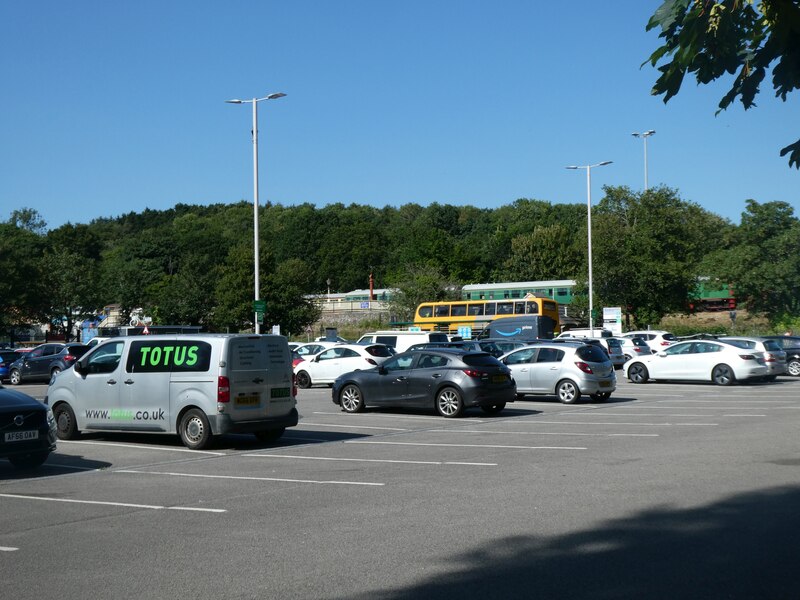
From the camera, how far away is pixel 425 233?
11638cm

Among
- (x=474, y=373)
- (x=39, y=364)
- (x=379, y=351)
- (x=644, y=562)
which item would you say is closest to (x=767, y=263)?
(x=379, y=351)

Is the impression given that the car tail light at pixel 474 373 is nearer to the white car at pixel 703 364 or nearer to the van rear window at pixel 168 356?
the van rear window at pixel 168 356

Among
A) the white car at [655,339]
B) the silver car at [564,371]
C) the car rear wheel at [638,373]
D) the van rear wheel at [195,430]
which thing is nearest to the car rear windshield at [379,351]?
the silver car at [564,371]

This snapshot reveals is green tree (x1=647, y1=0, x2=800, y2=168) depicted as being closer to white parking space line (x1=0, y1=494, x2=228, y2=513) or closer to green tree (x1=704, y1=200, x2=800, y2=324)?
white parking space line (x1=0, y1=494, x2=228, y2=513)

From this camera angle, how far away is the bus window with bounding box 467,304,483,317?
65.0m

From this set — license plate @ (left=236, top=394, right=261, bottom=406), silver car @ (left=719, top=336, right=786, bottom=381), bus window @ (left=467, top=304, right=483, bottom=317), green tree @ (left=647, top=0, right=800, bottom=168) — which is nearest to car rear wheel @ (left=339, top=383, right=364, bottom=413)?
license plate @ (left=236, top=394, right=261, bottom=406)

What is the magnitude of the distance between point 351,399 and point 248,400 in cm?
745

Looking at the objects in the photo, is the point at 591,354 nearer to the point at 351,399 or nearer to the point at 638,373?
the point at 351,399

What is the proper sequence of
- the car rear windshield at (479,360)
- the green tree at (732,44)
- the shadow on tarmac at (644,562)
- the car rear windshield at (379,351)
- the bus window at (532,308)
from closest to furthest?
the green tree at (732,44) → the shadow on tarmac at (644,562) → the car rear windshield at (479,360) → the car rear windshield at (379,351) → the bus window at (532,308)

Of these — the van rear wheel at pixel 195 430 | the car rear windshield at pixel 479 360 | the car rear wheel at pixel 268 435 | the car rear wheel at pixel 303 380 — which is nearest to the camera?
the van rear wheel at pixel 195 430

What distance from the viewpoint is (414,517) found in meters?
9.13

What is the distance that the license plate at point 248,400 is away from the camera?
15.1 m

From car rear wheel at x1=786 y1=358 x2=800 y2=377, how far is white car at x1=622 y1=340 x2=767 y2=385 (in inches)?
151

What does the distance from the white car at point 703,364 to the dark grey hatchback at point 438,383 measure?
12193 millimetres
